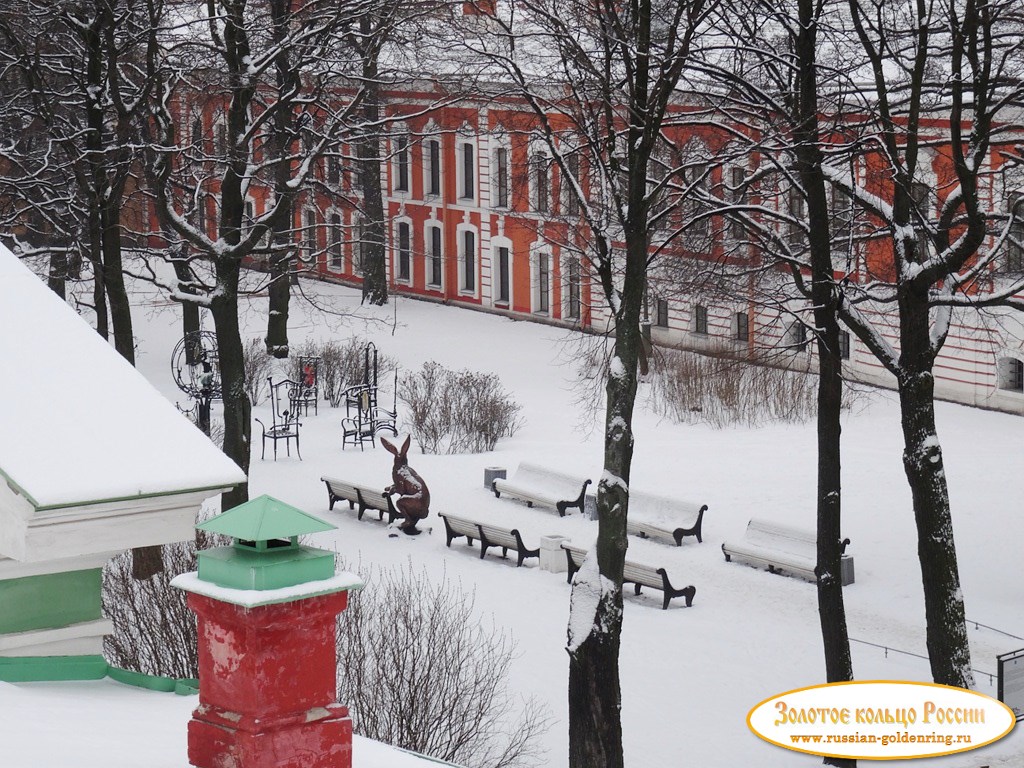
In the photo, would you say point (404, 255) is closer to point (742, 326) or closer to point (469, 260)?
point (469, 260)

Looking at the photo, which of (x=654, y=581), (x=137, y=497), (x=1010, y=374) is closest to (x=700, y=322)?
(x=1010, y=374)

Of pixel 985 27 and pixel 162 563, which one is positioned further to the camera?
pixel 162 563

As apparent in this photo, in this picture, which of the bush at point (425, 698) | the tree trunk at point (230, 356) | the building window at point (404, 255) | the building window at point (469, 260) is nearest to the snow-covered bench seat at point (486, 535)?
the tree trunk at point (230, 356)

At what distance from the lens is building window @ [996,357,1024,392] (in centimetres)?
2916

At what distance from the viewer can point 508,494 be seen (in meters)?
23.6

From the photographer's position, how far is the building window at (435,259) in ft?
146

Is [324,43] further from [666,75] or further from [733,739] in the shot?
[733,739]

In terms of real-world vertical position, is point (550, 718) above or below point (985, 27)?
below

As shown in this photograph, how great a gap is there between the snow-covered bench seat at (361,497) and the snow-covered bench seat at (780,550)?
5.04m

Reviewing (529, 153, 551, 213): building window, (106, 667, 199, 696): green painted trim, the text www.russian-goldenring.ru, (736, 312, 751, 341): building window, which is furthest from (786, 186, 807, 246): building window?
(106, 667, 199, 696): green painted trim

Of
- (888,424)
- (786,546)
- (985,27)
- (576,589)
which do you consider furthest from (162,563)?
(888,424)

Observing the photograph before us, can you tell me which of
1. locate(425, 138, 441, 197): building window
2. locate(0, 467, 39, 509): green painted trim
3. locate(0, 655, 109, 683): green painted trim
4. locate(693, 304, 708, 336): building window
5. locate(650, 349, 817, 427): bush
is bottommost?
locate(650, 349, 817, 427): bush

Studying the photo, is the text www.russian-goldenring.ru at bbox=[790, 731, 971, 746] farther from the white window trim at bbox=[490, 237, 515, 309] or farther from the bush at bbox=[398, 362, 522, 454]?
the white window trim at bbox=[490, 237, 515, 309]

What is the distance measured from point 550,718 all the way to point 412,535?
24.0 feet
